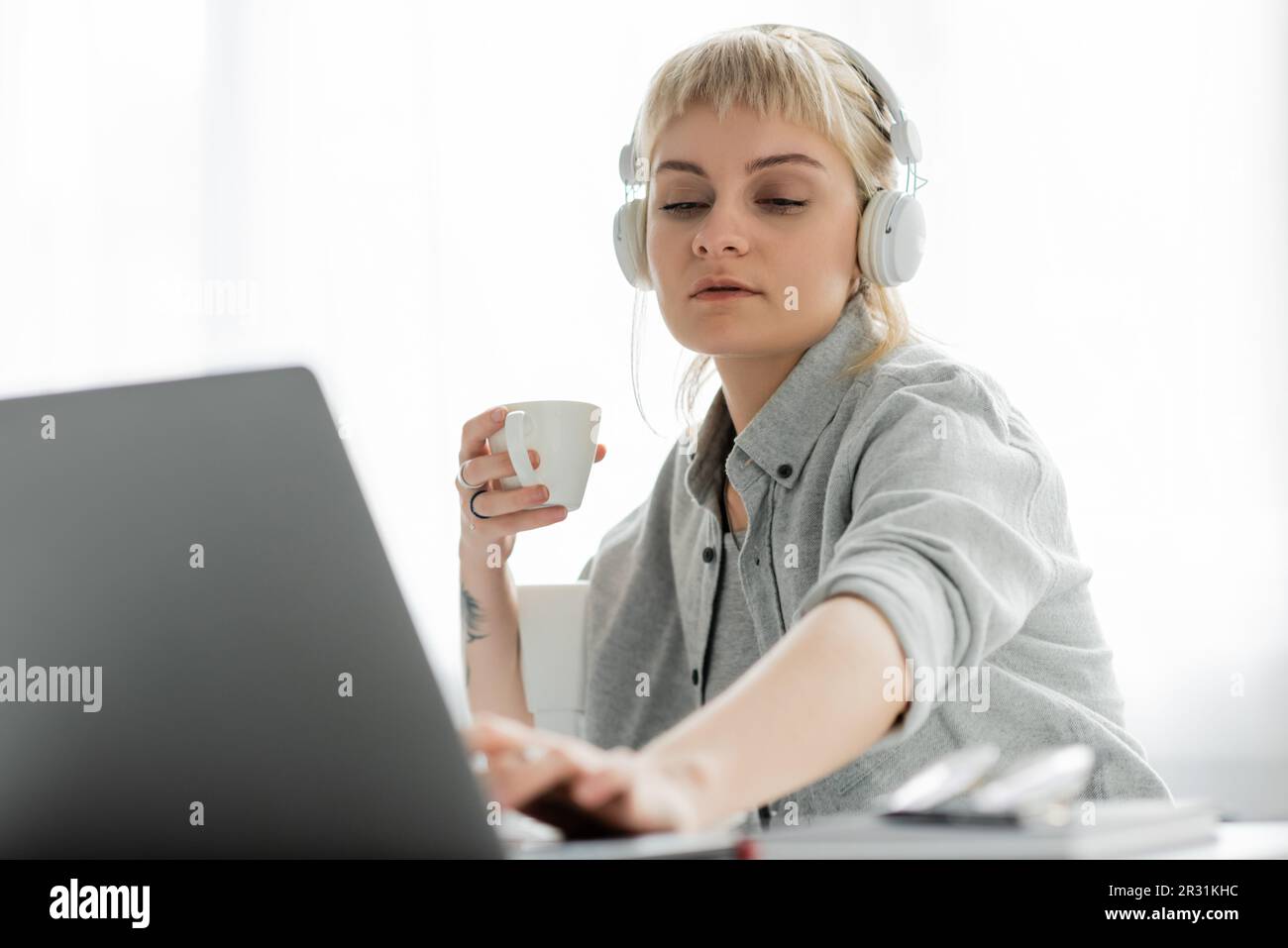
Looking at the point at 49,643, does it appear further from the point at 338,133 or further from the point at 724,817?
the point at 338,133

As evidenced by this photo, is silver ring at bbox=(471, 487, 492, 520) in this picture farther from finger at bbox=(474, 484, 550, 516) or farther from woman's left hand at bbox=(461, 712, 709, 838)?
woman's left hand at bbox=(461, 712, 709, 838)

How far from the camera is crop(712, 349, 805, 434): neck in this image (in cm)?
125

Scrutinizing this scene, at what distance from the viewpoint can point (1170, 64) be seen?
1.97 metres

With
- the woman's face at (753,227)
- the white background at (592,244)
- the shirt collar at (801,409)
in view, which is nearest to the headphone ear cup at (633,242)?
the woman's face at (753,227)

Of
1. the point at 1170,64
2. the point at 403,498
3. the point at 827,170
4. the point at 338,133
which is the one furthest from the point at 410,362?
the point at 1170,64

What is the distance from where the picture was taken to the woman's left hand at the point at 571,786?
0.44 meters

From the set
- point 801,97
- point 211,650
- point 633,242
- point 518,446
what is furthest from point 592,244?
point 211,650

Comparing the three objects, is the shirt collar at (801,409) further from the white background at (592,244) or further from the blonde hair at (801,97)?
the white background at (592,244)

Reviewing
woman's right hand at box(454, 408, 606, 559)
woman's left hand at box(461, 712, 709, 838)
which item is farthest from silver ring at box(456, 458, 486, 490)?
woman's left hand at box(461, 712, 709, 838)

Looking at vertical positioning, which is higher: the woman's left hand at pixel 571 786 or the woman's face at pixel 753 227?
the woman's face at pixel 753 227

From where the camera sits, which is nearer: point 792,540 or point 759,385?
point 792,540

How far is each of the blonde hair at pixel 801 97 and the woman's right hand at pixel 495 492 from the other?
12.8 inches

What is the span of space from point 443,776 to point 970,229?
5.62 feet

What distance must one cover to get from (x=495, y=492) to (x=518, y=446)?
0.10 metres
